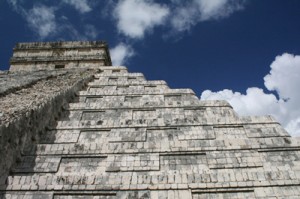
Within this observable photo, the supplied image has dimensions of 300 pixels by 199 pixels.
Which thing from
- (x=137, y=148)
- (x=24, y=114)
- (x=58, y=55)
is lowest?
(x=137, y=148)

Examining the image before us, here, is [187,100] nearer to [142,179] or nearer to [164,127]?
[164,127]

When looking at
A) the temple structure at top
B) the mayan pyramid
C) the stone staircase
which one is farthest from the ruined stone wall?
the temple structure at top

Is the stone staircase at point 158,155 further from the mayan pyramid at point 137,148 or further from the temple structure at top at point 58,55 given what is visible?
the temple structure at top at point 58,55

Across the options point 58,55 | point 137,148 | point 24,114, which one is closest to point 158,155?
point 137,148

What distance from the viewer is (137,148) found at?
580 centimetres

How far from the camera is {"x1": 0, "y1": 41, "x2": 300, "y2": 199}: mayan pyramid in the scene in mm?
4871

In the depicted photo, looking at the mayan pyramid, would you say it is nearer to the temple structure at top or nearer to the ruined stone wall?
the ruined stone wall

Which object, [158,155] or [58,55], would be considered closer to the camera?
[158,155]

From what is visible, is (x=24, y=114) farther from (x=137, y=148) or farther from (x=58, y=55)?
(x=58, y=55)

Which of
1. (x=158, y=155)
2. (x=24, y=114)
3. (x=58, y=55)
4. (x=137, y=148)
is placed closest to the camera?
(x=24, y=114)

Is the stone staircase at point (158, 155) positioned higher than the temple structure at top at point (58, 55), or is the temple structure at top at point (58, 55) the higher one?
the temple structure at top at point (58, 55)

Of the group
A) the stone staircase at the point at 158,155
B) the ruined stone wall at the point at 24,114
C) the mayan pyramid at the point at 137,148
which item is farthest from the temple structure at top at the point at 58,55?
the stone staircase at the point at 158,155

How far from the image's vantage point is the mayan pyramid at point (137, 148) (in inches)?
192

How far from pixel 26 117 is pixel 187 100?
387cm
